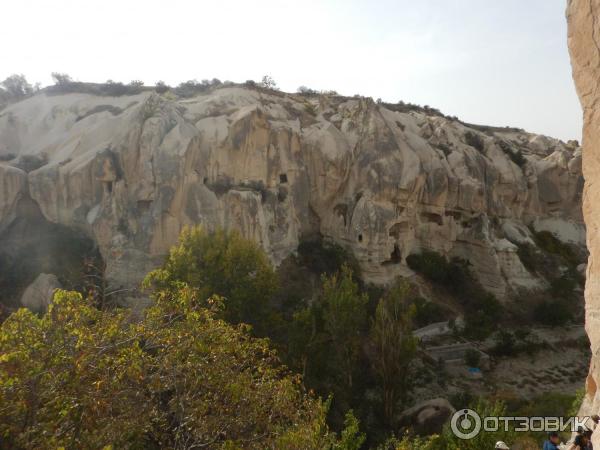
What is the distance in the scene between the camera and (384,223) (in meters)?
18.1

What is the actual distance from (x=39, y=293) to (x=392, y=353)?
10.3 m

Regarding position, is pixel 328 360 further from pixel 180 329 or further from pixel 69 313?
pixel 69 313

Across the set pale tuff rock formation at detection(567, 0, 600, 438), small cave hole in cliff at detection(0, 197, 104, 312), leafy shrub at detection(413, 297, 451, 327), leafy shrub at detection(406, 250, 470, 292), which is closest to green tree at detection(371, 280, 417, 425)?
leafy shrub at detection(413, 297, 451, 327)

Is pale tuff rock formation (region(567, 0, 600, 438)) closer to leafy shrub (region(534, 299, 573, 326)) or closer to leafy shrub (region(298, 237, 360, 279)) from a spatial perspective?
leafy shrub (region(298, 237, 360, 279))

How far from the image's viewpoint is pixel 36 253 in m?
14.7

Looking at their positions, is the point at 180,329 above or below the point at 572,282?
above

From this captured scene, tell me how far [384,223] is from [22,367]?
15.5 meters

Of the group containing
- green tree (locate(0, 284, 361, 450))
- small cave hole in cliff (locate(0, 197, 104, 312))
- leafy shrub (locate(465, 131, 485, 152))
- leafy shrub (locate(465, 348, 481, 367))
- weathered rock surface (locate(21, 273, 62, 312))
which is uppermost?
leafy shrub (locate(465, 131, 485, 152))

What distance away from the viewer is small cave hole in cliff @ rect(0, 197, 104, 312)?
13.6 m

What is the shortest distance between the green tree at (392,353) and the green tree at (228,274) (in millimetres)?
2906

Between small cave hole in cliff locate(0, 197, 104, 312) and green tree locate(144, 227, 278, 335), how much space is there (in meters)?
4.67

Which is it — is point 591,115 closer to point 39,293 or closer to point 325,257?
point 325,257

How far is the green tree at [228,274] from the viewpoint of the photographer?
33.2 feet

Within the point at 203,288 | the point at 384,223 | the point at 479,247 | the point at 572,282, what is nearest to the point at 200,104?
the point at 384,223
